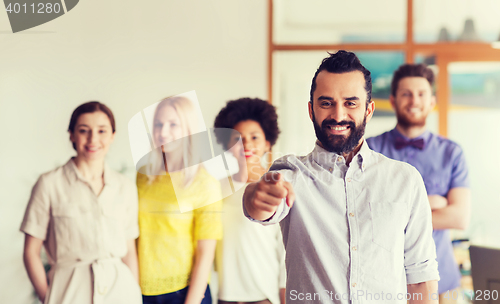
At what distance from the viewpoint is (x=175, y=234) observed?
66.7 inches

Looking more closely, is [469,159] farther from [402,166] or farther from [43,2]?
[43,2]

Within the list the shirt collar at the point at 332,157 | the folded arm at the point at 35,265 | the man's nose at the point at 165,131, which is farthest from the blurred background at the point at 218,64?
the shirt collar at the point at 332,157

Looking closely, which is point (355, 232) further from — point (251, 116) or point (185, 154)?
point (185, 154)

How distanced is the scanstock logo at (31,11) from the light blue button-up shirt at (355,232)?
6.30ft

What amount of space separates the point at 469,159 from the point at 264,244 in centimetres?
158

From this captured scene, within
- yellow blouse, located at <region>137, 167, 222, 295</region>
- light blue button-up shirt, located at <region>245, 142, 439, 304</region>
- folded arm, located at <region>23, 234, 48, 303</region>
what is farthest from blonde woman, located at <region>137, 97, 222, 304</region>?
light blue button-up shirt, located at <region>245, 142, 439, 304</region>

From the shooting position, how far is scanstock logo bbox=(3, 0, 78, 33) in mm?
2252

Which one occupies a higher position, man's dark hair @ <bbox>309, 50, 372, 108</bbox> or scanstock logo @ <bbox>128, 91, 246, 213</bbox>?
man's dark hair @ <bbox>309, 50, 372, 108</bbox>

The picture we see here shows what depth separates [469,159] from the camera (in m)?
2.49

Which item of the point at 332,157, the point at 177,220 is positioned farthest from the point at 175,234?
the point at 332,157

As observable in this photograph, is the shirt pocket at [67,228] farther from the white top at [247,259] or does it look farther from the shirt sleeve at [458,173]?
the shirt sleeve at [458,173]

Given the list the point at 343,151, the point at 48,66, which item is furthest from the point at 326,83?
the point at 48,66

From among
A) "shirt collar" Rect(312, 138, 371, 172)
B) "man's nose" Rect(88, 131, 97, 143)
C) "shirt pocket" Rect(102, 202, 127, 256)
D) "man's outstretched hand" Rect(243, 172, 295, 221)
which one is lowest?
"shirt pocket" Rect(102, 202, 127, 256)

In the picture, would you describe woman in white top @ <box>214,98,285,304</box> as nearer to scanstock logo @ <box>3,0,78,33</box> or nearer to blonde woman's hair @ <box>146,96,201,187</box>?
blonde woman's hair @ <box>146,96,201,187</box>
